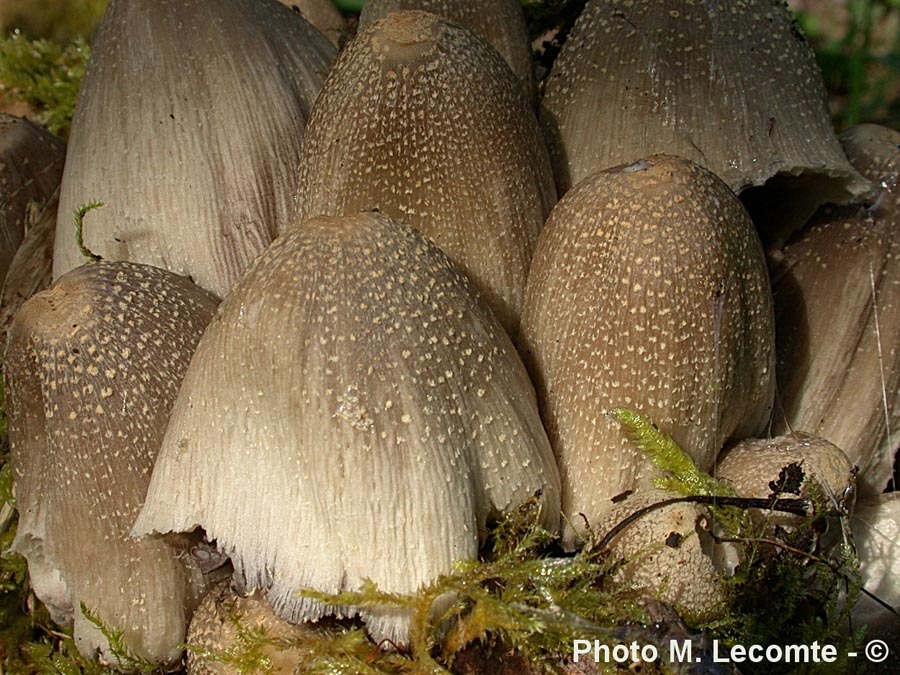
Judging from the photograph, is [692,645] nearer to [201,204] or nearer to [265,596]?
[265,596]

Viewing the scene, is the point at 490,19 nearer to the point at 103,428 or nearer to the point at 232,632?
the point at 103,428

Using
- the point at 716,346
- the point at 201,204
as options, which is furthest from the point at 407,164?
the point at 716,346

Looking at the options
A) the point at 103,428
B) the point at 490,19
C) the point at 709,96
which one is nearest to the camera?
the point at 103,428

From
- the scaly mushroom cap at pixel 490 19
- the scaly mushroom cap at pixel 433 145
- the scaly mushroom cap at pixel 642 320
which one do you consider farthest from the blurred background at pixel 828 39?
the scaly mushroom cap at pixel 642 320

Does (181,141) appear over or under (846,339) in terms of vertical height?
over

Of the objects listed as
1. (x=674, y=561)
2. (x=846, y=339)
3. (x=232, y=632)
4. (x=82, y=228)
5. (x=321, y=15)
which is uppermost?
(x=321, y=15)

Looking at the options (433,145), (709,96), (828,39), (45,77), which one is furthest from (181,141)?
(828,39)

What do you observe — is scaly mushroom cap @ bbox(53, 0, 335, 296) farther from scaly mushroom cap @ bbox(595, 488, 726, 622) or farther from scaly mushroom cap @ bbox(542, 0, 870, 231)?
scaly mushroom cap @ bbox(595, 488, 726, 622)
